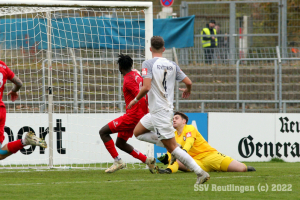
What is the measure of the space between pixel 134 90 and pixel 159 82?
54.2 inches

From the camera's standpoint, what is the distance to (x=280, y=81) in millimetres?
12773

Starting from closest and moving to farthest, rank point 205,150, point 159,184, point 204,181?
1. point 204,181
2. point 159,184
3. point 205,150

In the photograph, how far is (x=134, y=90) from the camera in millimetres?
7449

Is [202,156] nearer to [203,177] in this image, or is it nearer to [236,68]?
[203,177]

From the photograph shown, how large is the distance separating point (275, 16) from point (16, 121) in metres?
9.35

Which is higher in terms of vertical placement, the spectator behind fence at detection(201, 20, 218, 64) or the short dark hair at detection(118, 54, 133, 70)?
the spectator behind fence at detection(201, 20, 218, 64)

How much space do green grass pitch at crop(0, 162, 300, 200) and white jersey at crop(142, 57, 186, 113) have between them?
3.39 feet

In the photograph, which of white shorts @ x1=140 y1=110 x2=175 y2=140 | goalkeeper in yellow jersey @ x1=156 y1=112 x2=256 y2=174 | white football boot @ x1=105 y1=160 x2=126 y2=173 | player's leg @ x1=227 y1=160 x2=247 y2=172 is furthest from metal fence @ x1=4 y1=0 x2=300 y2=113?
white shorts @ x1=140 y1=110 x2=175 y2=140

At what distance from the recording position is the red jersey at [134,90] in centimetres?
745

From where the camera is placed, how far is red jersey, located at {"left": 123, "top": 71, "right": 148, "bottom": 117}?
745 centimetres

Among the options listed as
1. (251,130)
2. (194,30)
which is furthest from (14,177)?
(194,30)

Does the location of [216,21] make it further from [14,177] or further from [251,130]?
[14,177]

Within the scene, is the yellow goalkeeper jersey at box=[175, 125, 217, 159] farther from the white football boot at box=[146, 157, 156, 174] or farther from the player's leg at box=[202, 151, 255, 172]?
the white football boot at box=[146, 157, 156, 174]

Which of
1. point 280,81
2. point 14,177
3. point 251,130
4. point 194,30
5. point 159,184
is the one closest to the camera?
point 159,184
